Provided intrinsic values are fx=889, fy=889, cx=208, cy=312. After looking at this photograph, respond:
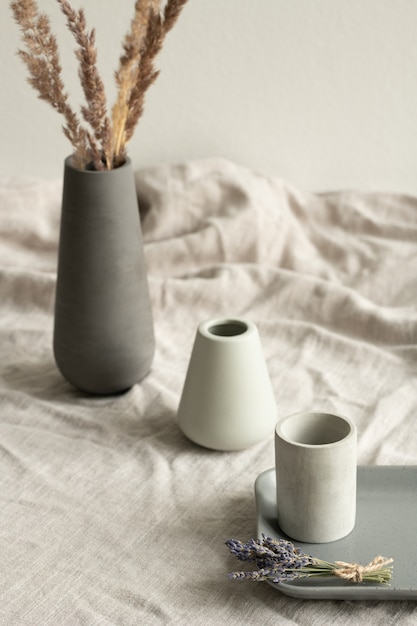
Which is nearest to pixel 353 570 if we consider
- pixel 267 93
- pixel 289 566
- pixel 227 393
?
pixel 289 566

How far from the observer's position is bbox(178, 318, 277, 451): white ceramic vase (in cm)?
90

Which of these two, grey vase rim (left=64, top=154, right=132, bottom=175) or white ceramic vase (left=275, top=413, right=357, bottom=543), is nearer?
white ceramic vase (left=275, top=413, right=357, bottom=543)

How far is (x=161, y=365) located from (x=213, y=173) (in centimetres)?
36

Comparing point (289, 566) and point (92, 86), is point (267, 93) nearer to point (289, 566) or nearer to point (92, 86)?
point (92, 86)

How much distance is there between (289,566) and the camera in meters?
0.71

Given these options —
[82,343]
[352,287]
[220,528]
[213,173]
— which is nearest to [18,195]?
[213,173]

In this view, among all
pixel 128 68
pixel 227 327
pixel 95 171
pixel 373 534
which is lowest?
pixel 373 534

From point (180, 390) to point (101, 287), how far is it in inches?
6.5

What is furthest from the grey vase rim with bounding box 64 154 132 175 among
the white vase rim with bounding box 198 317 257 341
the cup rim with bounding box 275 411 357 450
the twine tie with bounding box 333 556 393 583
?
the twine tie with bounding box 333 556 393 583

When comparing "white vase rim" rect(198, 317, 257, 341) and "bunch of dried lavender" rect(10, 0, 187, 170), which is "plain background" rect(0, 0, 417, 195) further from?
"white vase rim" rect(198, 317, 257, 341)

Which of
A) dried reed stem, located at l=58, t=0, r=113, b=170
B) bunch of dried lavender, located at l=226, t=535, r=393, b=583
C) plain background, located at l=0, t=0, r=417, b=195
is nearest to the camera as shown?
bunch of dried lavender, located at l=226, t=535, r=393, b=583

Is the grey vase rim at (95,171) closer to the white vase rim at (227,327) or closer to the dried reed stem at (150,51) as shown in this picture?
the dried reed stem at (150,51)

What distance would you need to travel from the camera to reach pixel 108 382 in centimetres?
102

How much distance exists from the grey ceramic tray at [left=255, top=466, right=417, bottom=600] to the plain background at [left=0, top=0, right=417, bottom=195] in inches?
27.2
